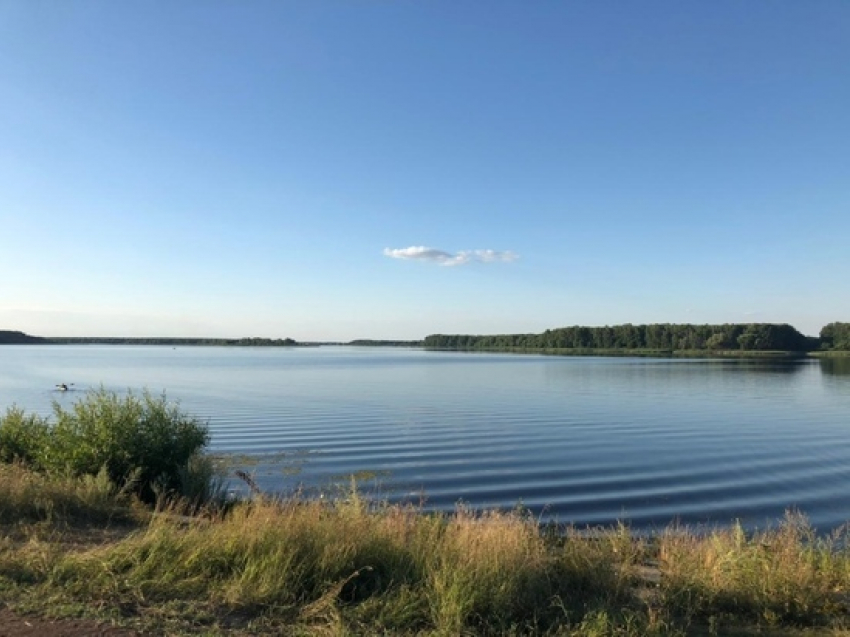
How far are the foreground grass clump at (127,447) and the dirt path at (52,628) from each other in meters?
6.45

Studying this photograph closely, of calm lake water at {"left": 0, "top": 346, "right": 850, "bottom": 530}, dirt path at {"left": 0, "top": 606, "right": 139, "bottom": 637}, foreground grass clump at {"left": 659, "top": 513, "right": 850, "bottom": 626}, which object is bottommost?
calm lake water at {"left": 0, "top": 346, "right": 850, "bottom": 530}

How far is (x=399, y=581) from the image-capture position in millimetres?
6441

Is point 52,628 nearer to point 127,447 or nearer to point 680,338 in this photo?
point 127,447

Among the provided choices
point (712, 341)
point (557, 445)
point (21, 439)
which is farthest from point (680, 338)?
point (21, 439)

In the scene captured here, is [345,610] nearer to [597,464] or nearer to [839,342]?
[597,464]

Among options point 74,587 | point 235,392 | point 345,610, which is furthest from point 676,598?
point 235,392

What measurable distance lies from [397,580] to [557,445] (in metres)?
17.6

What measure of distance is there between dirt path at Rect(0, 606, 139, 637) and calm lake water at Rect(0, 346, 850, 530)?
1011 centimetres

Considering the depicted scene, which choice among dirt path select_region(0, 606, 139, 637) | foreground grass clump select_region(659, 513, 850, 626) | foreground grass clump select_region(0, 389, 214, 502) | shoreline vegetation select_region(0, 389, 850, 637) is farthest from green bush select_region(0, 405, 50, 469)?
foreground grass clump select_region(659, 513, 850, 626)

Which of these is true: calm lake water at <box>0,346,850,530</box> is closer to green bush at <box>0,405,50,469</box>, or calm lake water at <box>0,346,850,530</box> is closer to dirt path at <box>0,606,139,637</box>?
green bush at <box>0,405,50,469</box>

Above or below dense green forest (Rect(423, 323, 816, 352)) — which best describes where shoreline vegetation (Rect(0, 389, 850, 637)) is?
below

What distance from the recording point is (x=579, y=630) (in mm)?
5555

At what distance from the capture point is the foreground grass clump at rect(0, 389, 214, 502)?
12055 mm

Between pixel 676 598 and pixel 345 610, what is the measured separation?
3251mm
